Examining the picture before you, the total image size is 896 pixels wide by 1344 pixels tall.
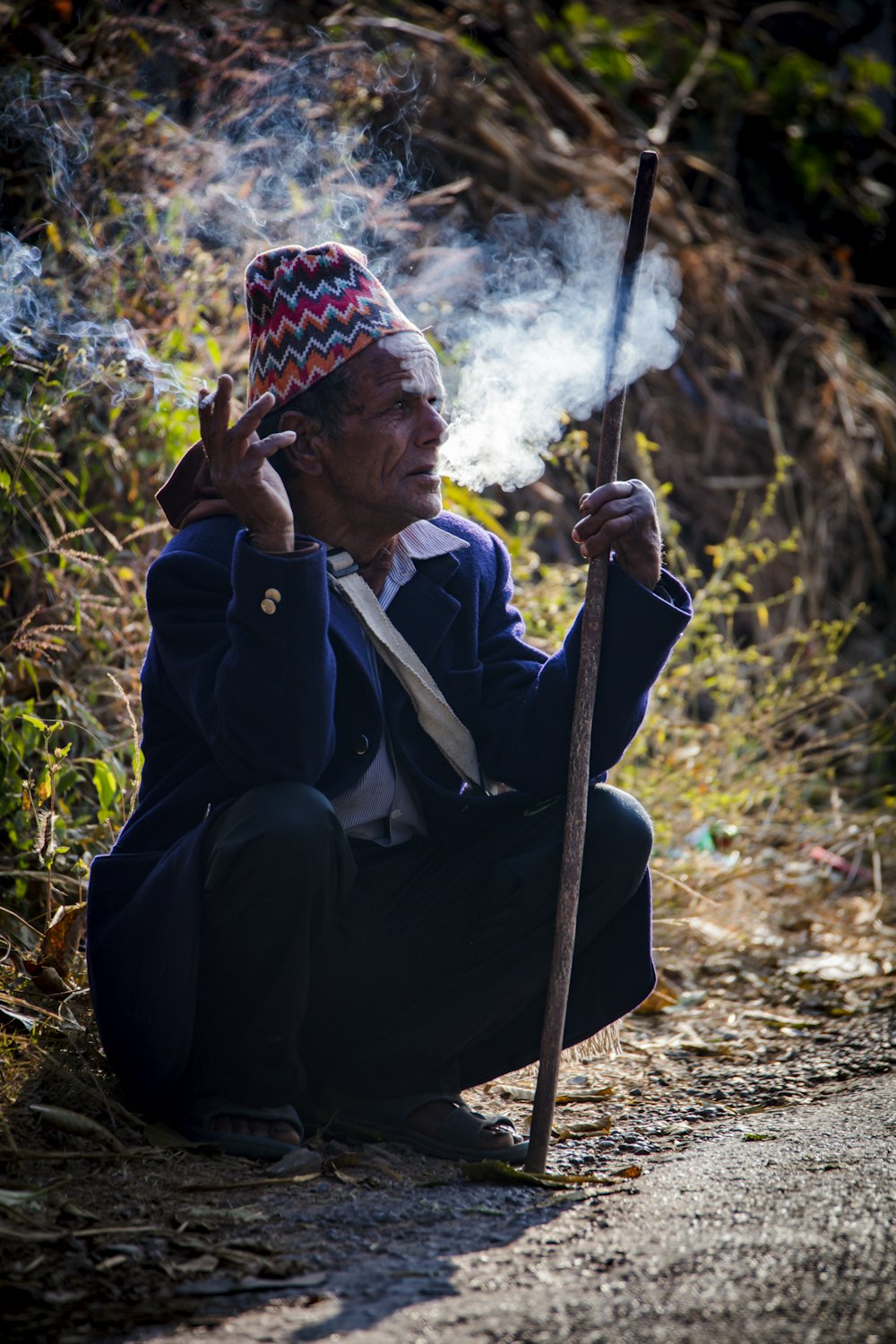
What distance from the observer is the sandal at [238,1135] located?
2.26m

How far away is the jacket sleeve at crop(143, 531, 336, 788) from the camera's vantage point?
7.21 feet

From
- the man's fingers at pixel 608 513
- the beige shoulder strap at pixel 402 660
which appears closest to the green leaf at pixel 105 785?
the beige shoulder strap at pixel 402 660

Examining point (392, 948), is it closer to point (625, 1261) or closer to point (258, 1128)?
point (258, 1128)

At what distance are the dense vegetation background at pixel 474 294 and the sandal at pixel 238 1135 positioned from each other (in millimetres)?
454

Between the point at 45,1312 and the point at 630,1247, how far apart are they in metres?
0.80

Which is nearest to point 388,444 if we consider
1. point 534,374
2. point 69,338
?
point 534,374

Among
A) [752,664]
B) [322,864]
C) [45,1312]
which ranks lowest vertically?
[752,664]

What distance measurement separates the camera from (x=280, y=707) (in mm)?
2217

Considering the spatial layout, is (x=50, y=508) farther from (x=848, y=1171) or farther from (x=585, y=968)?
(x=848, y=1171)

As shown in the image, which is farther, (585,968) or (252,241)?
(252,241)

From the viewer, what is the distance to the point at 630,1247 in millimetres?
1840

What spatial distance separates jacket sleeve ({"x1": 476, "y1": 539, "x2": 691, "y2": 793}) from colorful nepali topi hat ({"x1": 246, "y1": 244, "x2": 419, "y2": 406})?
67 cm

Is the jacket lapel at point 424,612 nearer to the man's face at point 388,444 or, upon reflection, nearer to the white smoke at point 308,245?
the man's face at point 388,444

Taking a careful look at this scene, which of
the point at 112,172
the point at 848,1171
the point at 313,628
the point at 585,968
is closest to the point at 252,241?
the point at 112,172
